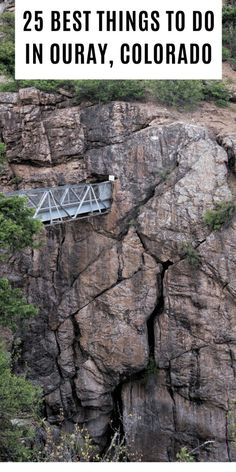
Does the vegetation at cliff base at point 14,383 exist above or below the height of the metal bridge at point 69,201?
below

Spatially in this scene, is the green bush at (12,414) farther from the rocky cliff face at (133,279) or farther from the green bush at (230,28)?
the green bush at (230,28)

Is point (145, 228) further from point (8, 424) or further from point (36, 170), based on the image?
point (8, 424)

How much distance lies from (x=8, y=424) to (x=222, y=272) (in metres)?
7.68

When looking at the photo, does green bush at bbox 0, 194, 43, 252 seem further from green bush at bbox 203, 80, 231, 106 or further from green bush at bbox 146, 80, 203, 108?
green bush at bbox 203, 80, 231, 106

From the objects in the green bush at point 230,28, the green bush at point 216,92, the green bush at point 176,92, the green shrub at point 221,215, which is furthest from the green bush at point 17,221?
the green bush at point 230,28

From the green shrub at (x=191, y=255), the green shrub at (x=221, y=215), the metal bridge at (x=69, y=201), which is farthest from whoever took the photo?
the green shrub at (x=191, y=255)

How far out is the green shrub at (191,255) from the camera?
1488 centimetres

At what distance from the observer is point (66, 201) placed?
15281 millimetres

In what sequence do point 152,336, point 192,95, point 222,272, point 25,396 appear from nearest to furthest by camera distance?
point 25,396 → point 222,272 → point 152,336 → point 192,95

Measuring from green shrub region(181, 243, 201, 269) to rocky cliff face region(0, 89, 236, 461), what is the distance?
0.14 meters

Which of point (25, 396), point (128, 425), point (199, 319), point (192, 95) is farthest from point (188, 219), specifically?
point (25, 396)

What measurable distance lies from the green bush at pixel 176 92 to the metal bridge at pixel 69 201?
3.59 meters

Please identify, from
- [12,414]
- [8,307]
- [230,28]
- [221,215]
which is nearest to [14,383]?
[12,414]

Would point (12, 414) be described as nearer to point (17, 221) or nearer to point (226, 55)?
point (17, 221)
